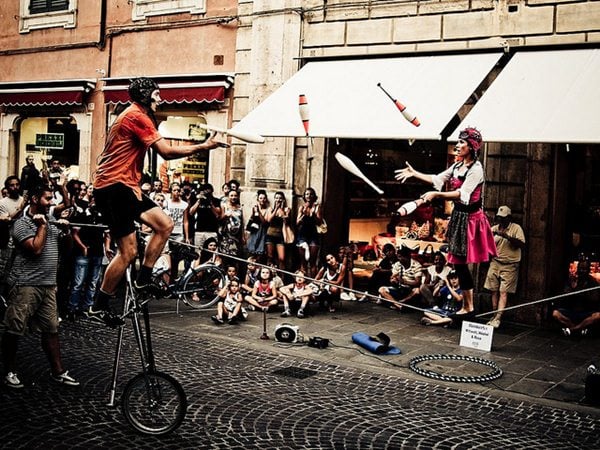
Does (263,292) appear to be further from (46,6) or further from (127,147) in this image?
(46,6)

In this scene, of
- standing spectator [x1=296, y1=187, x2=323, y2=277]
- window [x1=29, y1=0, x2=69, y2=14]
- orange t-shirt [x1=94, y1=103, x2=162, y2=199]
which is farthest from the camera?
window [x1=29, y1=0, x2=69, y2=14]

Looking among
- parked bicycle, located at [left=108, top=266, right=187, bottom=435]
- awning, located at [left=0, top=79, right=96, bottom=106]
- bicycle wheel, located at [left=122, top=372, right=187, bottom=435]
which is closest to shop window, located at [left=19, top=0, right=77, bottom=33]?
awning, located at [left=0, top=79, right=96, bottom=106]

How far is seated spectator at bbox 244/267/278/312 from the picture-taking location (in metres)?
10.4

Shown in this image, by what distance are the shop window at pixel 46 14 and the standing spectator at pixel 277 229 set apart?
7176mm

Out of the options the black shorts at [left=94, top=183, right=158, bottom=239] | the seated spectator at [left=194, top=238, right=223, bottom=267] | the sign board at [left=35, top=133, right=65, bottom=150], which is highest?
the sign board at [left=35, top=133, right=65, bottom=150]

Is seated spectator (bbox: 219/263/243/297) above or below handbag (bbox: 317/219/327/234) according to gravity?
below

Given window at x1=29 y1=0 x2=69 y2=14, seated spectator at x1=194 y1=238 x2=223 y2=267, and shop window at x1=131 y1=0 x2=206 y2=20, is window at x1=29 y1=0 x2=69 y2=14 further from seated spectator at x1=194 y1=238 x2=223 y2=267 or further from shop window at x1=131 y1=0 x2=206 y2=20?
seated spectator at x1=194 y1=238 x2=223 y2=267

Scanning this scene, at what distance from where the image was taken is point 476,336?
845 centimetres

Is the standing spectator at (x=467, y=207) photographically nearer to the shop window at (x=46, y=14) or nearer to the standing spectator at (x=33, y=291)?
the standing spectator at (x=33, y=291)

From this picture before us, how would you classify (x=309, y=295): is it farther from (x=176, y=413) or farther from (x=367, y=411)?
(x=176, y=413)

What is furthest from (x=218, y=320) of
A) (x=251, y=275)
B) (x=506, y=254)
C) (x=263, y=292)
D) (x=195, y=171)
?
(x=195, y=171)

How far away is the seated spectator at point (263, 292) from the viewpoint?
10.4 meters

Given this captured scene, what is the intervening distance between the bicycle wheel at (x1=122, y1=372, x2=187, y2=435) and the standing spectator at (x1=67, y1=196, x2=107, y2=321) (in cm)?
436

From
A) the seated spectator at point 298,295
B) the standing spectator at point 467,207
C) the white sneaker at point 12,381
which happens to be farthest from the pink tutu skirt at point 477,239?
the white sneaker at point 12,381
